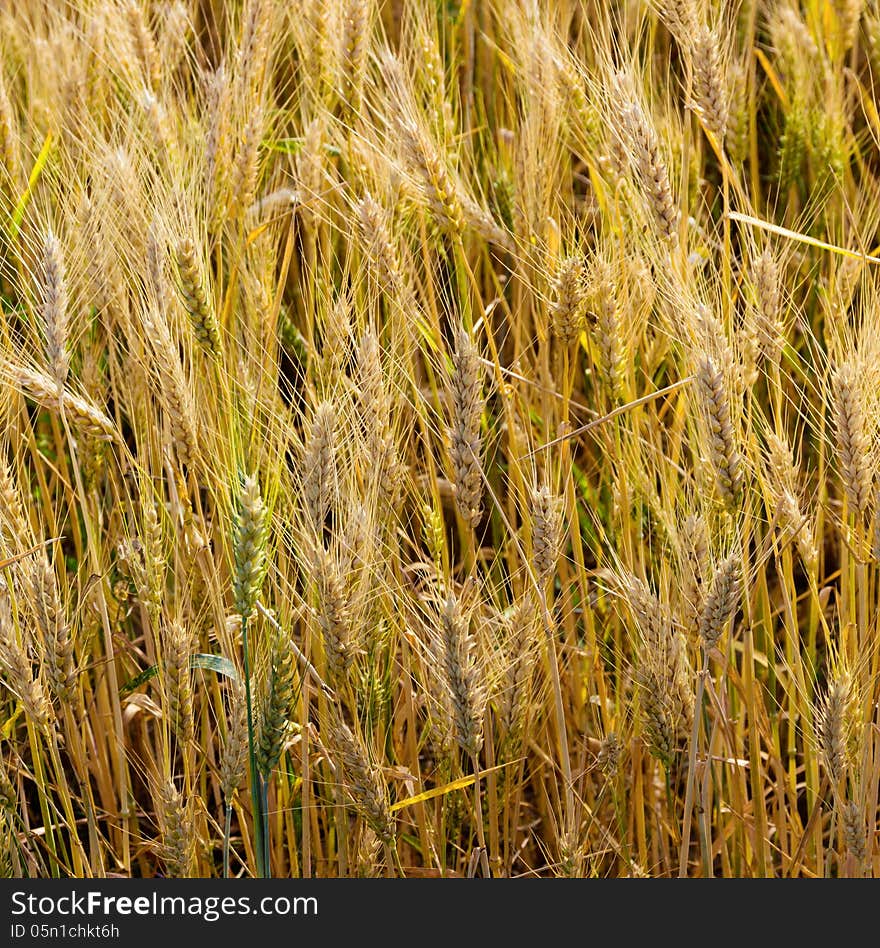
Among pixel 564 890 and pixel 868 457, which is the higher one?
pixel 868 457

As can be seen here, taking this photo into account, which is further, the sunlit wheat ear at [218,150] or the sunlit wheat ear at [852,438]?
the sunlit wheat ear at [218,150]

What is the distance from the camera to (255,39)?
161cm

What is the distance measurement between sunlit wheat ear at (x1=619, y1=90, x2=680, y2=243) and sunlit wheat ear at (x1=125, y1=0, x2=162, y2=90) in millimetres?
846

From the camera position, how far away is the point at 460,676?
1.22 meters

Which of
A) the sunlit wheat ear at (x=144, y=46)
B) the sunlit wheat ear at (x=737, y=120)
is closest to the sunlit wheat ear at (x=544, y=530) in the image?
the sunlit wheat ear at (x=737, y=120)

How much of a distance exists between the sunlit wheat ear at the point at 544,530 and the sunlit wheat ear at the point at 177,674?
1.49 ft

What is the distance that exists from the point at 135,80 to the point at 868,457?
1.26 metres

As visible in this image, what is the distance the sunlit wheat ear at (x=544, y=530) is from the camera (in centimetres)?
123

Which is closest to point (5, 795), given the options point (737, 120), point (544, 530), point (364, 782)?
point (364, 782)

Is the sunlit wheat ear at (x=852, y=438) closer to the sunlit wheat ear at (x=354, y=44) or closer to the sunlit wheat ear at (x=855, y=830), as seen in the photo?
the sunlit wheat ear at (x=855, y=830)

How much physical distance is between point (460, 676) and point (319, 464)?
0.99 ft

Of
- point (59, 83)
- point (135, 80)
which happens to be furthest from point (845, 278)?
point (59, 83)

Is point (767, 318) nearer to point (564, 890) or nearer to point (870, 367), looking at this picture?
point (870, 367)

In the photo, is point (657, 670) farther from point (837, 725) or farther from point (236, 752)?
point (236, 752)
